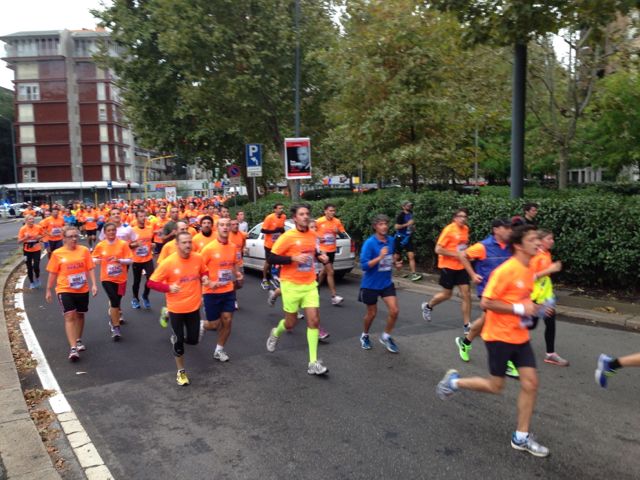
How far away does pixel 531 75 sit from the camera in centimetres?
1555

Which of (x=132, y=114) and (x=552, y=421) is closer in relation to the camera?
(x=552, y=421)

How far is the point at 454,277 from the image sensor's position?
772 centimetres

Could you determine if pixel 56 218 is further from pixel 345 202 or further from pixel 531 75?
pixel 531 75

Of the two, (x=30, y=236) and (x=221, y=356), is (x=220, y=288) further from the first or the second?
(x=30, y=236)

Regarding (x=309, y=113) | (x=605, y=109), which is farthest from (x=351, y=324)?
(x=309, y=113)

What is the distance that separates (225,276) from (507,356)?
140 inches

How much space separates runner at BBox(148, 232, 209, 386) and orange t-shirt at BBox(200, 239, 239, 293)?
474 mm

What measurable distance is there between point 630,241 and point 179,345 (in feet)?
24.1

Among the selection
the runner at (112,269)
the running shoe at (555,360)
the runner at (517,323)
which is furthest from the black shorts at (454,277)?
the runner at (112,269)

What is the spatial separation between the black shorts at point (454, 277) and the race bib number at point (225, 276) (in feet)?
9.88

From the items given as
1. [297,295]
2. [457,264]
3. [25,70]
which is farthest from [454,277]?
[25,70]

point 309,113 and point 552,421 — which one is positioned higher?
point 309,113

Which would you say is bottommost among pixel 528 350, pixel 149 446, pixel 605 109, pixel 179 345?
pixel 149 446

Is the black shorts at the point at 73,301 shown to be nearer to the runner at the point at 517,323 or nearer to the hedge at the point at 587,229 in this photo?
the runner at the point at 517,323
